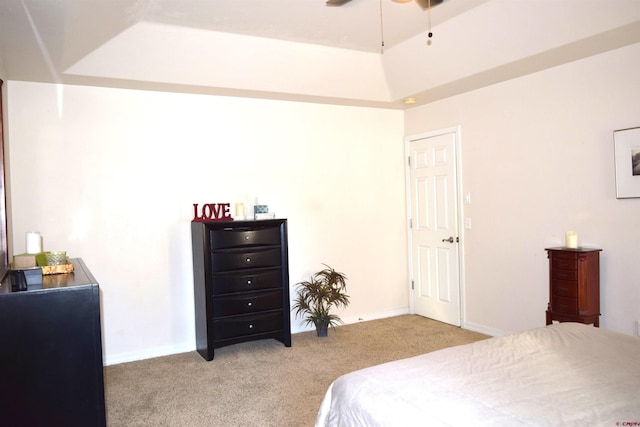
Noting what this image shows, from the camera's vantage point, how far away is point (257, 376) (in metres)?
3.66

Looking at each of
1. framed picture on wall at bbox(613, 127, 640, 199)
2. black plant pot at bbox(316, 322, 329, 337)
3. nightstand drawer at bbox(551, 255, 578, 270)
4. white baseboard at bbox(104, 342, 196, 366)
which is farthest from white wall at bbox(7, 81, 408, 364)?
framed picture on wall at bbox(613, 127, 640, 199)

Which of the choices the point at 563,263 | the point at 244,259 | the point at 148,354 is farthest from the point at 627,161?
the point at 148,354

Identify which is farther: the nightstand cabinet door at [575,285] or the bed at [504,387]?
the nightstand cabinet door at [575,285]

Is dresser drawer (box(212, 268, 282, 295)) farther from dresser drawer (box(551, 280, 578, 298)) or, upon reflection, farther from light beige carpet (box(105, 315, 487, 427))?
dresser drawer (box(551, 280, 578, 298))

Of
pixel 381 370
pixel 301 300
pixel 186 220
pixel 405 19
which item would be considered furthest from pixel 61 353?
pixel 405 19

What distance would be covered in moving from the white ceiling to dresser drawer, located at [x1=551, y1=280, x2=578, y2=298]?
1681mm

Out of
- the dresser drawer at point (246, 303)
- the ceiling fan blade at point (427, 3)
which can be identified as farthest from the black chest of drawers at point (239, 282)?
the ceiling fan blade at point (427, 3)

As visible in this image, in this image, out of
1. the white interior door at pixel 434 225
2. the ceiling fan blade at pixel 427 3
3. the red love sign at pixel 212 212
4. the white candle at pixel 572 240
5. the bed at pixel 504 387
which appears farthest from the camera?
the white interior door at pixel 434 225

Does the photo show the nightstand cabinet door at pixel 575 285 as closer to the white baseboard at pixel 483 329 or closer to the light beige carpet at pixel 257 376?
the white baseboard at pixel 483 329

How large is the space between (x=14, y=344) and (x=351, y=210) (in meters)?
3.67

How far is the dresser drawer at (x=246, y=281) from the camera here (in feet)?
13.4

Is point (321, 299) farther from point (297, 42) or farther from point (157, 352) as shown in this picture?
point (297, 42)

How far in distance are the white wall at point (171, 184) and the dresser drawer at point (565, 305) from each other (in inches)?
82.1

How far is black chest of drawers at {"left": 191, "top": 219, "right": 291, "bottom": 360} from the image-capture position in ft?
13.3
